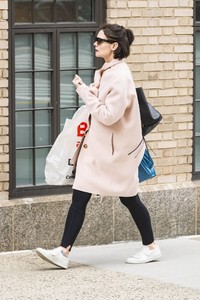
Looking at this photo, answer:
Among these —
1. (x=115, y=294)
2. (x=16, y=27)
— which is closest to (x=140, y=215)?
(x=115, y=294)

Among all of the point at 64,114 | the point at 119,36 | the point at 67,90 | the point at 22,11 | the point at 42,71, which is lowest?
the point at 64,114

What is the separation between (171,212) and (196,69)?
1.40m

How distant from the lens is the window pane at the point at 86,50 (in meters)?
11.5

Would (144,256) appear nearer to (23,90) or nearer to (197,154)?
(23,90)

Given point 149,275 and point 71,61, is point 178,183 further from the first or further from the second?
point 149,275

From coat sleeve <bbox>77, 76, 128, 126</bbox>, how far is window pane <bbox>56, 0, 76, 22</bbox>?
66.4 inches

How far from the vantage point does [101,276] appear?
972 centimetres

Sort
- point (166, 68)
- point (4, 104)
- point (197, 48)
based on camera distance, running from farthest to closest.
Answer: point (197, 48), point (166, 68), point (4, 104)

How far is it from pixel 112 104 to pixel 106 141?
1.08 ft

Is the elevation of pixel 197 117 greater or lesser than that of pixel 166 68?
lesser

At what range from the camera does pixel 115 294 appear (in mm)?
9055

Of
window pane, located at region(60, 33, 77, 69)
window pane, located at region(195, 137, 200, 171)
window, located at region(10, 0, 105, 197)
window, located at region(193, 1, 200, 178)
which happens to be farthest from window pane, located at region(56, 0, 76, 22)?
window pane, located at region(195, 137, 200, 171)

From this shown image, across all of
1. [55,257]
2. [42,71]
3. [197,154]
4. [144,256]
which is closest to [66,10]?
[42,71]

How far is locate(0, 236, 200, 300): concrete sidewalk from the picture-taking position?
905cm
